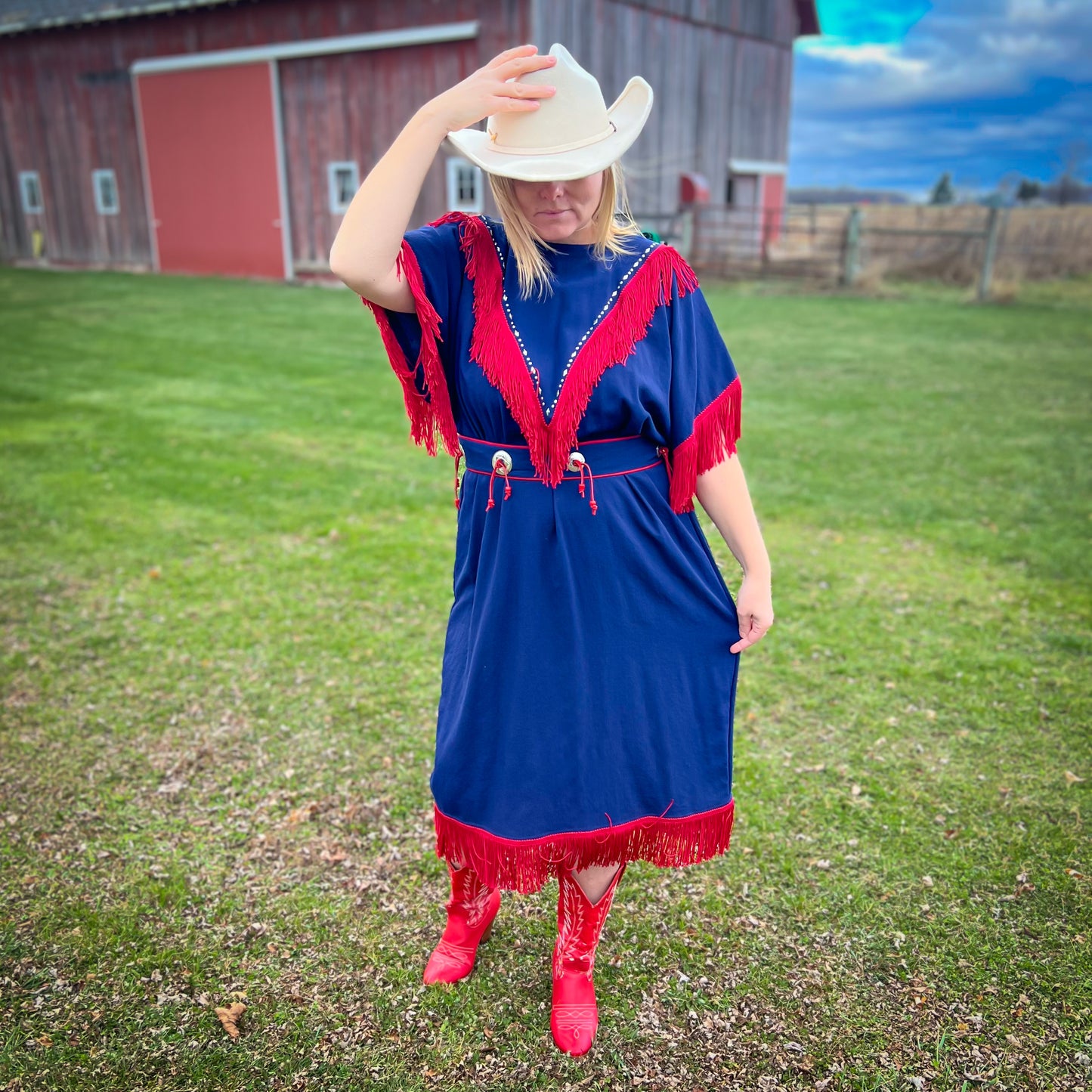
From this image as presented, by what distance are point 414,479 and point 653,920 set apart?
4187mm

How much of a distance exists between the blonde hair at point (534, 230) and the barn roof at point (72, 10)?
19037mm

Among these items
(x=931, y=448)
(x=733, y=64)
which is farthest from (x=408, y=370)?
(x=733, y=64)

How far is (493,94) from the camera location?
1.76 metres

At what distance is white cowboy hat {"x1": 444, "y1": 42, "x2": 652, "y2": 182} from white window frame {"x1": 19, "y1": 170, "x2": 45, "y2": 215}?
82.9 ft

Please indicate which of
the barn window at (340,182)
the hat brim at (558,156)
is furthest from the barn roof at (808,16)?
the hat brim at (558,156)

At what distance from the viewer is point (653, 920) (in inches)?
101

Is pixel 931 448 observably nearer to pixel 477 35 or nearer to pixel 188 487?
pixel 188 487

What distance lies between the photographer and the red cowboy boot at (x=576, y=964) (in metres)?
2.16

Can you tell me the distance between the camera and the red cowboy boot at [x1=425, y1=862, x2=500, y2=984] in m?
2.31

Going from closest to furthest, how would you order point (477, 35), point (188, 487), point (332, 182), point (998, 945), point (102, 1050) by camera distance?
point (102, 1050) < point (998, 945) < point (188, 487) < point (477, 35) < point (332, 182)

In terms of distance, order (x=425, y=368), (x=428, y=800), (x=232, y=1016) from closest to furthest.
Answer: (x=425, y=368) → (x=232, y=1016) → (x=428, y=800)

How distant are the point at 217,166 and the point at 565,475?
20.0 metres

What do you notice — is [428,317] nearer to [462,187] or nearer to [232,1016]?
[232,1016]

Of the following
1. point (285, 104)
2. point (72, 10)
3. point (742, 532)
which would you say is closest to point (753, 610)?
point (742, 532)
